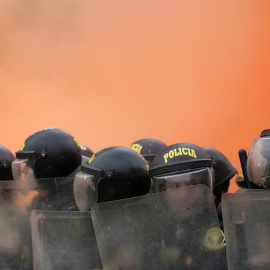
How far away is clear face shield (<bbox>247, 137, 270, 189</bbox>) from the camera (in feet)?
9.52

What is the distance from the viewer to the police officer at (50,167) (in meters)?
3.65

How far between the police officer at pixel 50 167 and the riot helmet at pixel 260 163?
49.0 inches

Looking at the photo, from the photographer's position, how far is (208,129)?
758 cm

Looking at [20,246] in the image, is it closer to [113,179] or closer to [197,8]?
[113,179]

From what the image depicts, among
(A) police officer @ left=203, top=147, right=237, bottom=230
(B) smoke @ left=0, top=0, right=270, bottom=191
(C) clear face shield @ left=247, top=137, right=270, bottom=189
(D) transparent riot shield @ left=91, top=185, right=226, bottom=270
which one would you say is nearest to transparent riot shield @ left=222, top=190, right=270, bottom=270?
(D) transparent riot shield @ left=91, top=185, right=226, bottom=270

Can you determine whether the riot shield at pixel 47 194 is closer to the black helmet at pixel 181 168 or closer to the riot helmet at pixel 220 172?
the black helmet at pixel 181 168

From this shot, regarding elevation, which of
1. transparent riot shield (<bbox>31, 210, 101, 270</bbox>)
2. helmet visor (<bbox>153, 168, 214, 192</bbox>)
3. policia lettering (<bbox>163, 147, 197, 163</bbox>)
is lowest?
transparent riot shield (<bbox>31, 210, 101, 270</bbox>)

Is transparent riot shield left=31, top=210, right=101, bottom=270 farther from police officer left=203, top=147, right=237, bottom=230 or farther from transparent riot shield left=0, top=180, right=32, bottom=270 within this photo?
police officer left=203, top=147, right=237, bottom=230

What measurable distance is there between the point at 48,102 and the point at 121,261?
599 centimetres

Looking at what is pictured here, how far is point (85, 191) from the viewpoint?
10.7 feet

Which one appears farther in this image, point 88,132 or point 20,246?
point 88,132

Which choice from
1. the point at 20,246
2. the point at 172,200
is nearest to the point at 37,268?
the point at 20,246

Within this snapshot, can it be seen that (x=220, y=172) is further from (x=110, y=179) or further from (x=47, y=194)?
(x=47, y=194)

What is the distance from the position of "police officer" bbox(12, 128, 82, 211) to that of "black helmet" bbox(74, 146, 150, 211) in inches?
14.8
